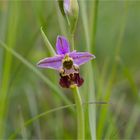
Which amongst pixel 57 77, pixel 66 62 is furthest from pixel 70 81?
pixel 57 77

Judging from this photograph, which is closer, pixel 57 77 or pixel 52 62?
pixel 52 62

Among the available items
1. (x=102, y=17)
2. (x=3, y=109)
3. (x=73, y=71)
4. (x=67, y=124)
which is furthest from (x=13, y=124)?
(x=102, y=17)

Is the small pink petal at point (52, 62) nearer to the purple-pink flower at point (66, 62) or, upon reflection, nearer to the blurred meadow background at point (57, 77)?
the purple-pink flower at point (66, 62)

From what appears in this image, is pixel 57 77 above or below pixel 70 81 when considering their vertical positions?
above

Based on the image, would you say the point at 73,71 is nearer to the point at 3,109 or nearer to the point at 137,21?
the point at 3,109

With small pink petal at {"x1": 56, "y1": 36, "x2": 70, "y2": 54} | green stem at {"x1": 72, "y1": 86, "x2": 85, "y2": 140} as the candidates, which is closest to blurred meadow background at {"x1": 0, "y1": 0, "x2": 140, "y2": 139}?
green stem at {"x1": 72, "y1": 86, "x2": 85, "y2": 140}

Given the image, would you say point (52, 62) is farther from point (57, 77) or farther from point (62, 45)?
point (57, 77)
